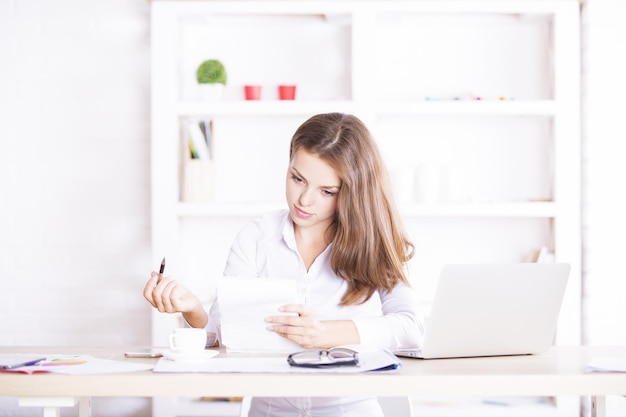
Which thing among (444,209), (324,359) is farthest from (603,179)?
(324,359)

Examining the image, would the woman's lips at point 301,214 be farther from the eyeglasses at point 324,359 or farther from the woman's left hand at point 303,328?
the eyeglasses at point 324,359

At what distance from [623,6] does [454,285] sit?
2294 millimetres

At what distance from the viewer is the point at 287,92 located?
126 inches

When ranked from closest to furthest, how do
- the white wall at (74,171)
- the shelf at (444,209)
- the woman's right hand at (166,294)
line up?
the woman's right hand at (166,294)
the shelf at (444,209)
the white wall at (74,171)

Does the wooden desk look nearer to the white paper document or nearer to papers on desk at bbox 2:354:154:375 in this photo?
papers on desk at bbox 2:354:154:375

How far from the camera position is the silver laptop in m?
1.46

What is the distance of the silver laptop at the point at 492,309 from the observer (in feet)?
4.77

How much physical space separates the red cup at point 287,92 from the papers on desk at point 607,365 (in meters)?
1.99

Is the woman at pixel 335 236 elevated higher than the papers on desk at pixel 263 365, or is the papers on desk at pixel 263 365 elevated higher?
the woman at pixel 335 236

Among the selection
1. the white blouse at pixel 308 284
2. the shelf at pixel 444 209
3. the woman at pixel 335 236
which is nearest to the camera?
the white blouse at pixel 308 284

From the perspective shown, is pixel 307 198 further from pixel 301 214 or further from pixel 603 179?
Answer: pixel 603 179

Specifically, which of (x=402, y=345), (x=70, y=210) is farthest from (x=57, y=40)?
(x=402, y=345)

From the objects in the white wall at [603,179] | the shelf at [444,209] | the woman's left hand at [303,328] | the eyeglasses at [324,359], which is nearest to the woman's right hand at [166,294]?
the woman's left hand at [303,328]

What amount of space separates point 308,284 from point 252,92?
1437 mm
